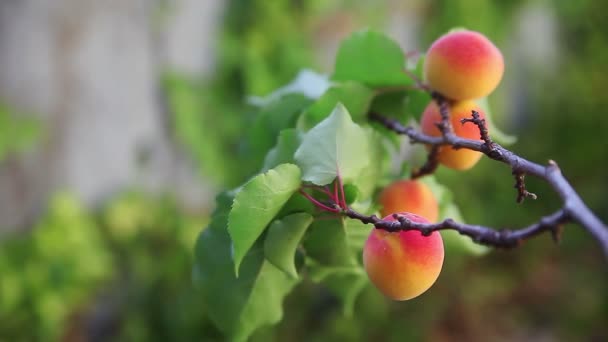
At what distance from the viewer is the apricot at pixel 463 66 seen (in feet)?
1.42

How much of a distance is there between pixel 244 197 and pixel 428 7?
2144mm

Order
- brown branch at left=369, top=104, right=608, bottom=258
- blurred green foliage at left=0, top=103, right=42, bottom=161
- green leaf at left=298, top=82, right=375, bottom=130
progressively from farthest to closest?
blurred green foliage at left=0, top=103, right=42, bottom=161, green leaf at left=298, top=82, right=375, bottom=130, brown branch at left=369, top=104, right=608, bottom=258

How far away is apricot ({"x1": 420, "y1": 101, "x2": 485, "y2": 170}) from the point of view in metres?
0.44

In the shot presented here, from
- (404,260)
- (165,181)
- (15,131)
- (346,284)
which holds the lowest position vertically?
(165,181)

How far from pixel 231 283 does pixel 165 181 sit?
1.30 meters

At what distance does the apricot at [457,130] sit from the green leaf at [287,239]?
0.40 ft

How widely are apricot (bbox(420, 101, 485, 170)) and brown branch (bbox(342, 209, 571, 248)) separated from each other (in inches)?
5.4

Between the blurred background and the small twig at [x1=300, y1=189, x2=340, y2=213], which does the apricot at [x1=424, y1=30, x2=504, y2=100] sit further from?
the blurred background

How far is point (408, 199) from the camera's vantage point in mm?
435

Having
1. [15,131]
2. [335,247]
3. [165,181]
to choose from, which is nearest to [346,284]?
[335,247]

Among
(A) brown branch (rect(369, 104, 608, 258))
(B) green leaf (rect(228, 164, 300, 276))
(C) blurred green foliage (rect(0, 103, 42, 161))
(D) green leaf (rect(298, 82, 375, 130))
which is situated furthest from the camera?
(C) blurred green foliage (rect(0, 103, 42, 161))

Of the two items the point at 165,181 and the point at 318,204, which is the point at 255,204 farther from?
the point at 165,181

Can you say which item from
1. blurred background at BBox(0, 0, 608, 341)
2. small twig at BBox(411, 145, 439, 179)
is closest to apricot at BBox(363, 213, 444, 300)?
small twig at BBox(411, 145, 439, 179)

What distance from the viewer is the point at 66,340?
4.71ft
